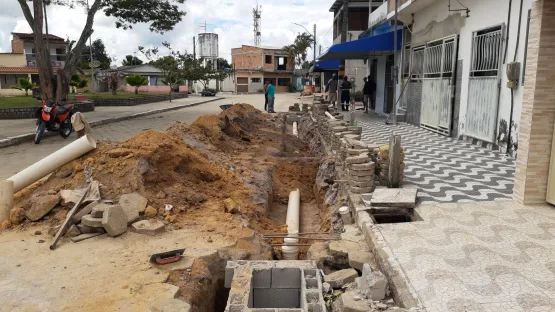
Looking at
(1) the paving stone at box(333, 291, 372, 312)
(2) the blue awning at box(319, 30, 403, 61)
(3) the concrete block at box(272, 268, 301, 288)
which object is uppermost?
(2) the blue awning at box(319, 30, 403, 61)

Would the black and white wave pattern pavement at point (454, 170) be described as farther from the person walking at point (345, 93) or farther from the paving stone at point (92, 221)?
the person walking at point (345, 93)

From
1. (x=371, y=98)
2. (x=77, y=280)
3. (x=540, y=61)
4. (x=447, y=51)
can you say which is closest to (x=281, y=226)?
(x=77, y=280)

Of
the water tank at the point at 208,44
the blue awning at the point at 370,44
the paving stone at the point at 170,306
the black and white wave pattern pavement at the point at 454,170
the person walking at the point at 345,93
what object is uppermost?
the water tank at the point at 208,44

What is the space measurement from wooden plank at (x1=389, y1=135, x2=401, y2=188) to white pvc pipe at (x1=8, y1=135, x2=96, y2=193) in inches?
193

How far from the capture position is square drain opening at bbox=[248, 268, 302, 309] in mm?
4883

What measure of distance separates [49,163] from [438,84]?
10.2 metres

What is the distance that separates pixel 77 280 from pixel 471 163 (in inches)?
276

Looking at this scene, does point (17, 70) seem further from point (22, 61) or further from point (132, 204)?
point (132, 204)

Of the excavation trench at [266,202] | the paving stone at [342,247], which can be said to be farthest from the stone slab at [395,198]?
the excavation trench at [266,202]

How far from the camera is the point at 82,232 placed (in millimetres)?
5812

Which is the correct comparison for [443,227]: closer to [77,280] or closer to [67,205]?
[77,280]

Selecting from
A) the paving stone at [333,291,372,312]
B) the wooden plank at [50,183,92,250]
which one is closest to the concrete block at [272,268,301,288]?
the paving stone at [333,291,372,312]

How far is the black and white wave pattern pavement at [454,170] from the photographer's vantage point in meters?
6.27

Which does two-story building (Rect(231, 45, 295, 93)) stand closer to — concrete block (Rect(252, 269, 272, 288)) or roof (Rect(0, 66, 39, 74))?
roof (Rect(0, 66, 39, 74))
